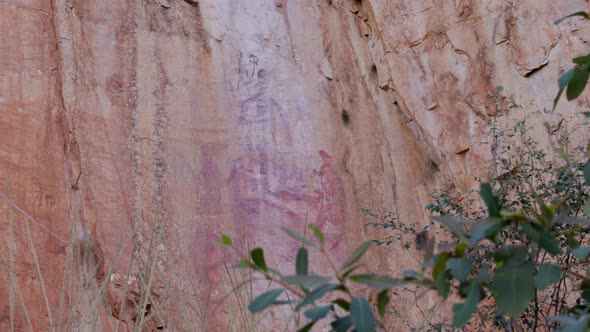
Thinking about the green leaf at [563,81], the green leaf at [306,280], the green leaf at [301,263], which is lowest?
the green leaf at [306,280]

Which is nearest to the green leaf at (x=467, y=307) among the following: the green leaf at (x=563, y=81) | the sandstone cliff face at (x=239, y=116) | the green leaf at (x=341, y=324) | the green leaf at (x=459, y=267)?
the green leaf at (x=459, y=267)

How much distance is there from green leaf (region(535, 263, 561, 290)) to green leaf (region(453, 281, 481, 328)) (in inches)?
4.0

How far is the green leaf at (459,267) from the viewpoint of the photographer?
0.79 meters

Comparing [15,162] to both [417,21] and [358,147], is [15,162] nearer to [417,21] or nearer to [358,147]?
[358,147]

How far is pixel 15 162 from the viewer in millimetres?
5527

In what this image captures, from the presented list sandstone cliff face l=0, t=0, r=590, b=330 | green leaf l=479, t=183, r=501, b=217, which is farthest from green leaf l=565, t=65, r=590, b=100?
sandstone cliff face l=0, t=0, r=590, b=330

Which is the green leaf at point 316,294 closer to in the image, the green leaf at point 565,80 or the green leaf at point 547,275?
the green leaf at point 547,275

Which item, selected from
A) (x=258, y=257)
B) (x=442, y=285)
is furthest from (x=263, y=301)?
(x=442, y=285)

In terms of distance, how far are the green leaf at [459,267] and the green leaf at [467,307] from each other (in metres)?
0.02

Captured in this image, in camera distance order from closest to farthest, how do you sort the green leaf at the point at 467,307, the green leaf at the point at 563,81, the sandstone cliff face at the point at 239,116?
the green leaf at the point at 467,307 < the green leaf at the point at 563,81 < the sandstone cliff face at the point at 239,116

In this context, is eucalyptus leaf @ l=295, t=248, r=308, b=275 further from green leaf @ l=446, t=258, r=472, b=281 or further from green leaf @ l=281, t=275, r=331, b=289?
green leaf @ l=446, t=258, r=472, b=281

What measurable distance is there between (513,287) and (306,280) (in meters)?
0.23

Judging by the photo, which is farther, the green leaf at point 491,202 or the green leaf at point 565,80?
the green leaf at point 565,80

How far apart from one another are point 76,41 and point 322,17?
2177 millimetres
